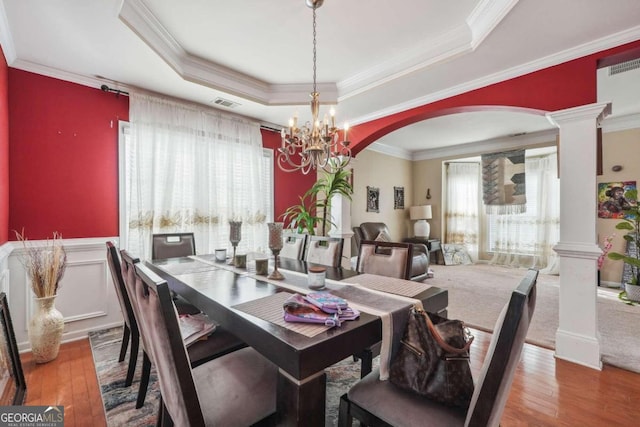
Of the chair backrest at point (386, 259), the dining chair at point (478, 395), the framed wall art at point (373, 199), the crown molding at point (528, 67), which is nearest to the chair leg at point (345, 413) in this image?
the dining chair at point (478, 395)

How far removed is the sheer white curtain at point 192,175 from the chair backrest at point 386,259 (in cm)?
201

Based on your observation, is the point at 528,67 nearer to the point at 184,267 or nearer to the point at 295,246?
the point at 295,246

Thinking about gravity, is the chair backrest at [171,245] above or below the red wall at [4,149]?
below

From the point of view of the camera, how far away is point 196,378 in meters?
1.15

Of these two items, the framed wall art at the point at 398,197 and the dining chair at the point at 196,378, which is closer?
the dining chair at the point at 196,378

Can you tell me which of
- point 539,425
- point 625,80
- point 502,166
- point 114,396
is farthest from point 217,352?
point 502,166

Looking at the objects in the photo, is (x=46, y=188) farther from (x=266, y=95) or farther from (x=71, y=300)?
(x=266, y=95)

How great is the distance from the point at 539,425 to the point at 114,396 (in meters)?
2.51

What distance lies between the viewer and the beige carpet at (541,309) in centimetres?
242

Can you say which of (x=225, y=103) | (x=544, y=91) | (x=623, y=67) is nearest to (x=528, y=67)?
(x=544, y=91)

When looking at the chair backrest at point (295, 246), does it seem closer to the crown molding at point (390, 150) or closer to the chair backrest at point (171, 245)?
the chair backrest at point (171, 245)

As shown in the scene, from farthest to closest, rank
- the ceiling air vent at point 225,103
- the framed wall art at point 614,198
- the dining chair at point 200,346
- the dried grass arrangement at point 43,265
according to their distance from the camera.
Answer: the framed wall art at point 614,198 → the ceiling air vent at point 225,103 → the dried grass arrangement at point 43,265 → the dining chair at point 200,346

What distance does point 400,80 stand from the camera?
271cm

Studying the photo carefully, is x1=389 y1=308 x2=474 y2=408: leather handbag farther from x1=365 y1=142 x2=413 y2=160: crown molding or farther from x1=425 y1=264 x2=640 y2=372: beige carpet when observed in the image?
x1=365 y1=142 x2=413 y2=160: crown molding
